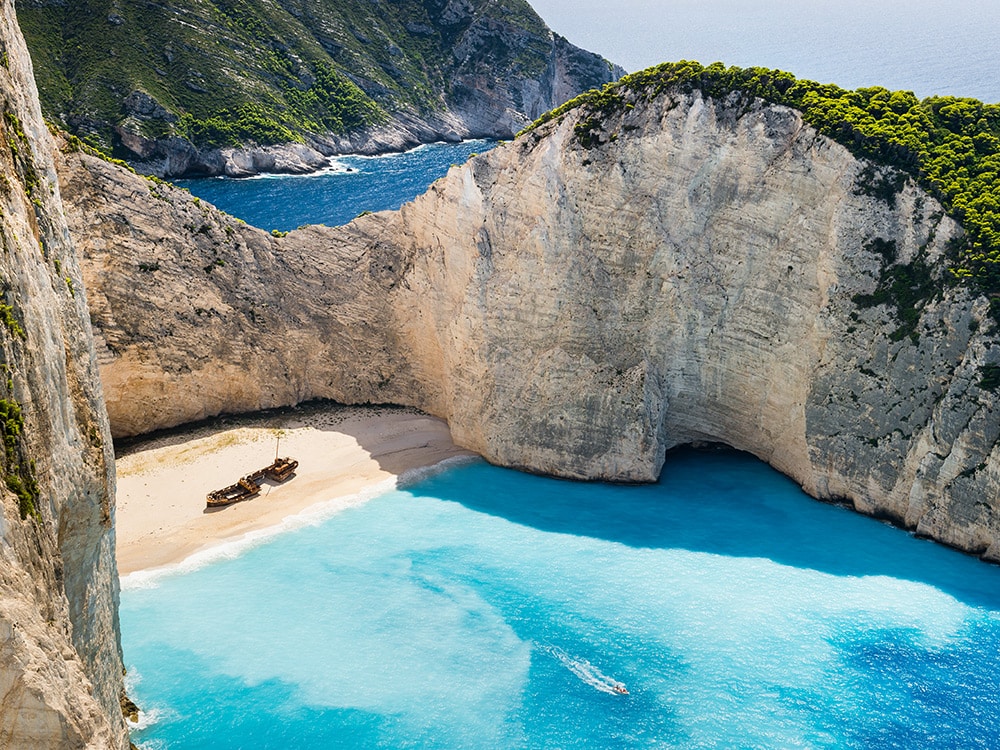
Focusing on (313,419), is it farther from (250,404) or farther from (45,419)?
(45,419)

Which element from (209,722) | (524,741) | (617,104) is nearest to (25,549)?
(209,722)

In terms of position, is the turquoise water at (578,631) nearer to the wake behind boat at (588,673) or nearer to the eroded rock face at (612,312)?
the wake behind boat at (588,673)

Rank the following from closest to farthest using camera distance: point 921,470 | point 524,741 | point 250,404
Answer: point 524,741 → point 921,470 → point 250,404

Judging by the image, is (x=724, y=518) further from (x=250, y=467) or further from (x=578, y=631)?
(x=250, y=467)

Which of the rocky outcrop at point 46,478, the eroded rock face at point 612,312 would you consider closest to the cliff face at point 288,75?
the eroded rock face at point 612,312

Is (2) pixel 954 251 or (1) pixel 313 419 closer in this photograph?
(2) pixel 954 251

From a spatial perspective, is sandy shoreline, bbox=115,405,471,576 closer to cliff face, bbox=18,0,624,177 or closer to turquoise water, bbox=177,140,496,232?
turquoise water, bbox=177,140,496,232

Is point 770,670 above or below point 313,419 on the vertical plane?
below
